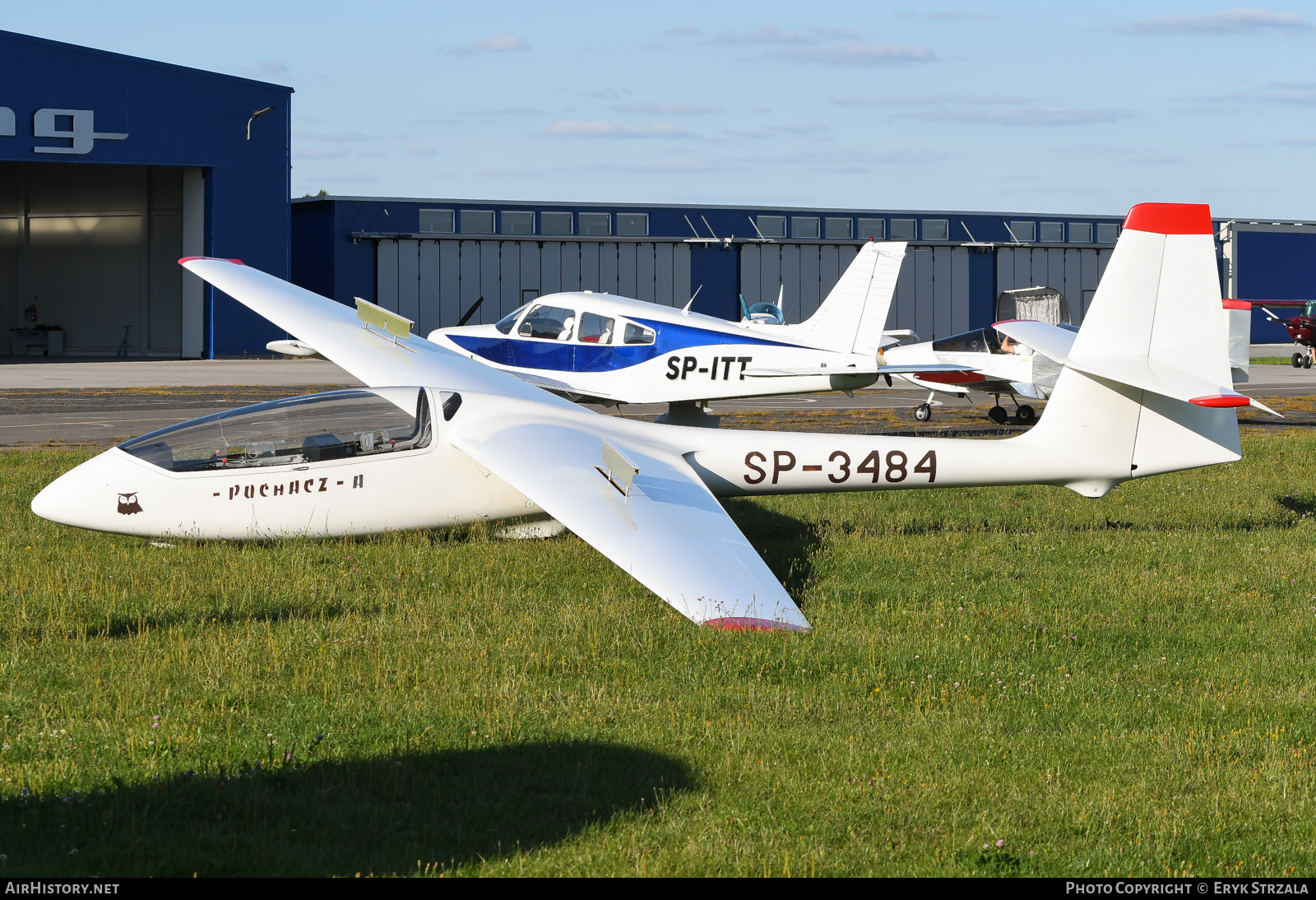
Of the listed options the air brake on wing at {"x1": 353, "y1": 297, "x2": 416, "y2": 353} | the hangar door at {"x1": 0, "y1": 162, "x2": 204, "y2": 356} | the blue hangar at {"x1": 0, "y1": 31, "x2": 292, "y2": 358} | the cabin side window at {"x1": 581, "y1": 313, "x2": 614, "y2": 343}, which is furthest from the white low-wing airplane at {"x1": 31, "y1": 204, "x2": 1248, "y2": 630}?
the hangar door at {"x1": 0, "y1": 162, "x2": 204, "y2": 356}

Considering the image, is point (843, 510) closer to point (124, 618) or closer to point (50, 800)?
point (124, 618)

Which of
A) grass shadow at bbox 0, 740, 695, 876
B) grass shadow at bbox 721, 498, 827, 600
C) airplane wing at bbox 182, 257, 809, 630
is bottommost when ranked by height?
grass shadow at bbox 0, 740, 695, 876

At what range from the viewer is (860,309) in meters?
18.2

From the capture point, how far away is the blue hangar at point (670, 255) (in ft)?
164

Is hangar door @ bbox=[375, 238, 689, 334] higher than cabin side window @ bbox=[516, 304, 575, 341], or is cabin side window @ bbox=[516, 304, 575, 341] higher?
hangar door @ bbox=[375, 238, 689, 334]

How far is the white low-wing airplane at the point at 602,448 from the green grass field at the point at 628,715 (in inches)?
15.2

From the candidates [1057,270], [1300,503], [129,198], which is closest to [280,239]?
[129,198]

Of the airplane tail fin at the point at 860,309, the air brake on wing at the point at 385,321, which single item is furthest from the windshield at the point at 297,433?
the airplane tail fin at the point at 860,309

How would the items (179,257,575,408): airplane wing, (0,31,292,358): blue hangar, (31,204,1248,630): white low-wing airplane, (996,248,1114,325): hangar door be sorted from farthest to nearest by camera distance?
1. (996,248,1114,325): hangar door
2. (0,31,292,358): blue hangar
3. (179,257,575,408): airplane wing
4. (31,204,1248,630): white low-wing airplane

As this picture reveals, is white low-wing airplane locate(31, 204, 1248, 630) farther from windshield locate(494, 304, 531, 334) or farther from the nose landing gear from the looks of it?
the nose landing gear

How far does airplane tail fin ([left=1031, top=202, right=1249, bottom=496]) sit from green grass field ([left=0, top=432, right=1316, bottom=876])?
1000mm

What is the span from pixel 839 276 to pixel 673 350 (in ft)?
129

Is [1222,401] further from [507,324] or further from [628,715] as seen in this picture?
[507,324]

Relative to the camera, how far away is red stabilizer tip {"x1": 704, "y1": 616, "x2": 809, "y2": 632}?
272 inches
